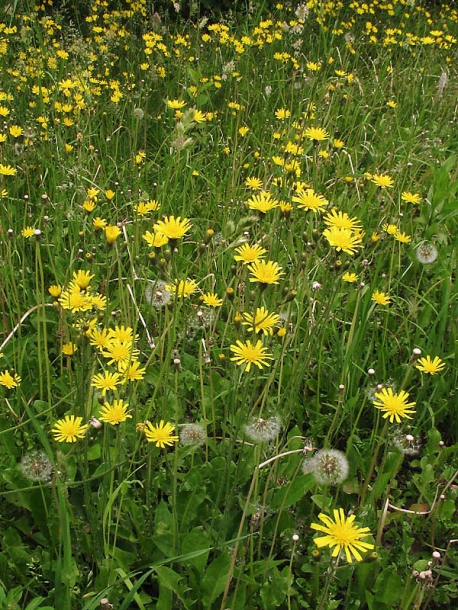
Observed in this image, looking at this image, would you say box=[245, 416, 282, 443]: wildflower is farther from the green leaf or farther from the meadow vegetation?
the green leaf

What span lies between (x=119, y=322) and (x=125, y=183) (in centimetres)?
113

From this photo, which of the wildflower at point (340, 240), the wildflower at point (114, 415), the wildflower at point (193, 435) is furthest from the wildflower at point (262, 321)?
the wildflower at point (193, 435)

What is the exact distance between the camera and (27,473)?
152 centimetres

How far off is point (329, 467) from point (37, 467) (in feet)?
2.33

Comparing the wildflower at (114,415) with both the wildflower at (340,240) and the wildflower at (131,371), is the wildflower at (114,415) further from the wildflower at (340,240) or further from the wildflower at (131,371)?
the wildflower at (340,240)

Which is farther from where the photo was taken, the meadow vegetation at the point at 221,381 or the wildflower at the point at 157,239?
the wildflower at the point at 157,239

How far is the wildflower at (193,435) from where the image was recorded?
169cm

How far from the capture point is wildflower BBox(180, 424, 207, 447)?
5.56ft

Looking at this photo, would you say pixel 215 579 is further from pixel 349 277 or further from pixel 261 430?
pixel 349 277

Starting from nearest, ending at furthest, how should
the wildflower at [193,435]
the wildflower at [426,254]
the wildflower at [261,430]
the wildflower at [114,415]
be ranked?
the wildflower at [114,415] → the wildflower at [261,430] → the wildflower at [193,435] → the wildflower at [426,254]

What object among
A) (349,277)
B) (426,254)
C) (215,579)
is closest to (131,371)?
(215,579)

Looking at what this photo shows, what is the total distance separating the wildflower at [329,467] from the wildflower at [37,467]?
25.1 inches

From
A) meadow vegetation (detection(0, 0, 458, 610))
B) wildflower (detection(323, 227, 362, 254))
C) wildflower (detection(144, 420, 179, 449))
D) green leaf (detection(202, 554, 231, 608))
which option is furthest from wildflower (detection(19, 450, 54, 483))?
wildflower (detection(323, 227, 362, 254))

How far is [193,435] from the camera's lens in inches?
66.9
